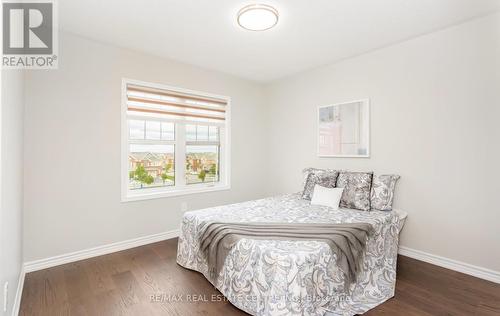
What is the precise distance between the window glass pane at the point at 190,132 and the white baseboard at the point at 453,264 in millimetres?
3158

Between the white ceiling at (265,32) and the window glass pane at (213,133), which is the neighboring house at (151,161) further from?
the white ceiling at (265,32)

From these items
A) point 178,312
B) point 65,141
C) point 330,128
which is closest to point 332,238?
point 178,312

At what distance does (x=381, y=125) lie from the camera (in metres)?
3.07

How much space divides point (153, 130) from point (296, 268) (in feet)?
8.93

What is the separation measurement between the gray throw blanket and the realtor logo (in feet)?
6.56

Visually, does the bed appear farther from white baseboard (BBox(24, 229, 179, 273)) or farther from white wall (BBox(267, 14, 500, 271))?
white baseboard (BBox(24, 229, 179, 273))

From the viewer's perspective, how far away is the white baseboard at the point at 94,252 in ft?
8.18

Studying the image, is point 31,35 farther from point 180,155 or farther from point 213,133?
point 213,133

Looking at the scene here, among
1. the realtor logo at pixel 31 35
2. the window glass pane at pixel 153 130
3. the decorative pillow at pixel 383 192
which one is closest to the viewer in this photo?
the realtor logo at pixel 31 35

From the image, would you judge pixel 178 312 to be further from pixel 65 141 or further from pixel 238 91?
pixel 238 91

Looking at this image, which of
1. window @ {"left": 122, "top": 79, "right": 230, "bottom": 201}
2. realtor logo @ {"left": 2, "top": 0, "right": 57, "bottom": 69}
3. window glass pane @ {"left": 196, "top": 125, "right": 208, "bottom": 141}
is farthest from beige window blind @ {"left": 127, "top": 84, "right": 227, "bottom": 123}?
realtor logo @ {"left": 2, "top": 0, "right": 57, "bottom": 69}

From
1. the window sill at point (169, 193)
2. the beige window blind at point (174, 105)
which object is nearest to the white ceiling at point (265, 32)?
the beige window blind at point (174, 105)

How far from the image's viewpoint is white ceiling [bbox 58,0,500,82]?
2.20 meters

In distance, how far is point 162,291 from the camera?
2145mm
